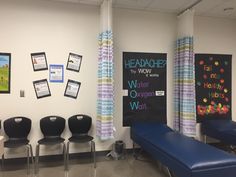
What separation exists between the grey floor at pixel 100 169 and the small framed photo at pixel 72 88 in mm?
1112

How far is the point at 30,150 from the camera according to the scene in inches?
126

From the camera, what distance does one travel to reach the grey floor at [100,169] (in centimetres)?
296

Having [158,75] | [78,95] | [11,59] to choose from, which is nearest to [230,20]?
[158,75]

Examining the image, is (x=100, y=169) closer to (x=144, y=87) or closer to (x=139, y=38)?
(x=144, y=87)

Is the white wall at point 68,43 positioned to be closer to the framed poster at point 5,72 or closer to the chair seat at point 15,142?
the framed poster at point 5,72

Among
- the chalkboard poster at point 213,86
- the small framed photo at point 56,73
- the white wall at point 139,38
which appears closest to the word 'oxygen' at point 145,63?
the white wall at point 139,38

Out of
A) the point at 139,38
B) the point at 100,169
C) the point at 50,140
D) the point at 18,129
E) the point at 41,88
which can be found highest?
the point at 139,38

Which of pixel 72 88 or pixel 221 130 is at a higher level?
pixel 72 88

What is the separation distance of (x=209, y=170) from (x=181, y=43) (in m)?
2.38

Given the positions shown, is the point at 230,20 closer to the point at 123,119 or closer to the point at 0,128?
the point at 123,119

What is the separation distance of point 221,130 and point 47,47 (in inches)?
130

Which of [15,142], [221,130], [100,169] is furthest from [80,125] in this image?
[221,130]

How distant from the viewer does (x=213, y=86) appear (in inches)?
163

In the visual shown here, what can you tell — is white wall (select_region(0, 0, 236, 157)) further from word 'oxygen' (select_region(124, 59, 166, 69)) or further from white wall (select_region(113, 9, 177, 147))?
word 'oxygen' (select_region(124, 59, 166, 69))
